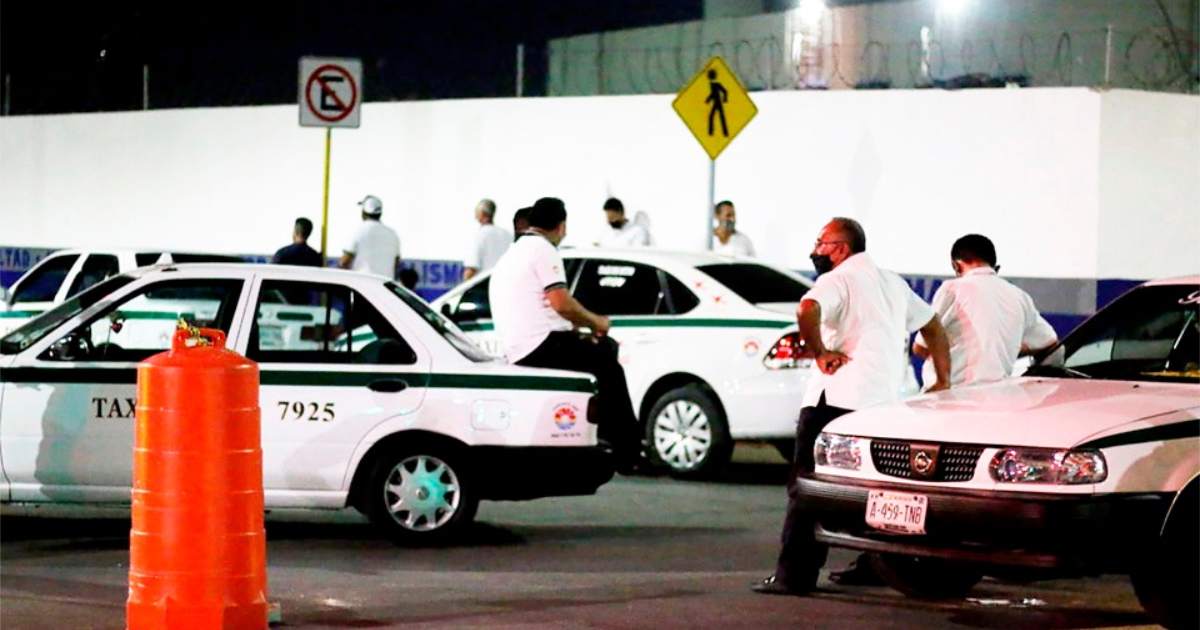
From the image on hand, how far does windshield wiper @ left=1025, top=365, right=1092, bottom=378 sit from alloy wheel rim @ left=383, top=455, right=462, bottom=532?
3.20m

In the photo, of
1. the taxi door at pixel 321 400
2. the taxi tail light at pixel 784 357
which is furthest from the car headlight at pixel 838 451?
the taxi tail light at pixel 784 357

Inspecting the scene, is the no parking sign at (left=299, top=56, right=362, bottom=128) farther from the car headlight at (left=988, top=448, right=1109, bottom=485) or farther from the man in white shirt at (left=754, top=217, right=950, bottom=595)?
the car headlight at (left=988, top=448, right=1109, bottom=485)

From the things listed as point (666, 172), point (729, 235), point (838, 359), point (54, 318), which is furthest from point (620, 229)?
point (838, 359)

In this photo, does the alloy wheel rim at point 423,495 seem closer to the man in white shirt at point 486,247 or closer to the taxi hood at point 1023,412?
the taxi hood at point 1023,412

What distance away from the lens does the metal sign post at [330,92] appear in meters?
17.4

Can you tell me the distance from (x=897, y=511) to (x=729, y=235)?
1072 centimetres

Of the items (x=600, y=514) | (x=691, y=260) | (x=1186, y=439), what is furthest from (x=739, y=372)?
(x=1186, y=439)

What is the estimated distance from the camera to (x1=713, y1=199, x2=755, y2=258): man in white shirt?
19.1 metres

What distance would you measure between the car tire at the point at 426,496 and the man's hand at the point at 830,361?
241cm

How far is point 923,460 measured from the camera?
8.59m

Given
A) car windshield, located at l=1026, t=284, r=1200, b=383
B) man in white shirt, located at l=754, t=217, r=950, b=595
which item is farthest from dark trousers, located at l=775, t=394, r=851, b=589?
car windshield, located at l=1026, t=284, r=1200, b=383

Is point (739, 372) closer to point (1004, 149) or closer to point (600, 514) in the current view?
point (600, 514)

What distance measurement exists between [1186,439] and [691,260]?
720 cm

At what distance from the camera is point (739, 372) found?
14.6m
